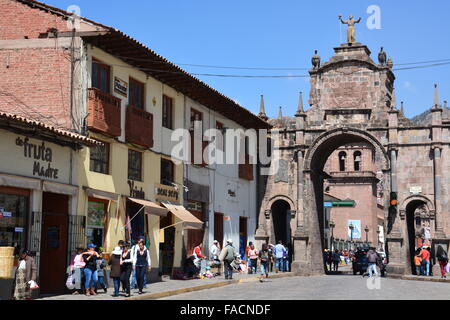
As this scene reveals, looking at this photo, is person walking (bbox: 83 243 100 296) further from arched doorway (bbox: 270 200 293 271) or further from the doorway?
arched doorway (bbox: 270 200 293 271)

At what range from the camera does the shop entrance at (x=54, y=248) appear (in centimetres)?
2072

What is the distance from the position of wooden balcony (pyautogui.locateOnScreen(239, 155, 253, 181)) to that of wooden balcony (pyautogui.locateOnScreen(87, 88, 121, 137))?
549 inches

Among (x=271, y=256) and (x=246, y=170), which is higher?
(x=246, y=170)

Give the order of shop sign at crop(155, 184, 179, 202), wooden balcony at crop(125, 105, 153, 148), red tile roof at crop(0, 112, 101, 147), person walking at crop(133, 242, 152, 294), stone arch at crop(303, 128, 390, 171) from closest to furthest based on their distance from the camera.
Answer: red tile roof at crop(0, 112, 101, 147)
person walking at crop(133, 242, 152, 294)
wooden balcony at crop(125, 105, 153, 148)
shop sign at crop(155, 184, 179, 202)
stone arch at crop(303, 128, 390, 171)

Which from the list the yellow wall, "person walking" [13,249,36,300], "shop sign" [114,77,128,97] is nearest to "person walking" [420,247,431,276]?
the yellow wall

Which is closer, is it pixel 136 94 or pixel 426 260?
pixel 136 94

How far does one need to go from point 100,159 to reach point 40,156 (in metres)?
3.61

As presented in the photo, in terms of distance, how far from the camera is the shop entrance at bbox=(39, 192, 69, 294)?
68.0 ft

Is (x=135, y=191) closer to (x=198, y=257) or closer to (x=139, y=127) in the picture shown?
(x=139, y=127)

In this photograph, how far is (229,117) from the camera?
117 ft

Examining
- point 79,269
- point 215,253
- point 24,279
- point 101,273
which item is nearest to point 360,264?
point 215,253

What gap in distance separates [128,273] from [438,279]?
17.4 meters

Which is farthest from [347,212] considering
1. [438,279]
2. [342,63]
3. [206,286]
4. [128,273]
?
[128,273]

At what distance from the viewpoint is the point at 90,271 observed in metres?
20.0
